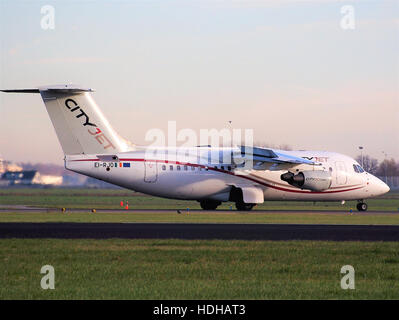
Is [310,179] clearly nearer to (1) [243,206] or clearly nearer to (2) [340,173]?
(2) [340,173]

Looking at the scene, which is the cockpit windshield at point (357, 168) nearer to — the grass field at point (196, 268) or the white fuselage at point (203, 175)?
the white fuselage at point (203, 175)

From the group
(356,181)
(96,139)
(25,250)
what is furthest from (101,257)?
(356,181)

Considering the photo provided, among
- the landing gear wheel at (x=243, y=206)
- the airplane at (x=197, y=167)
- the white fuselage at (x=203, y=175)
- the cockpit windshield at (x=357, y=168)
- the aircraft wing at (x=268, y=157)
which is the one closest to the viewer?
the airplane at (x=197, y=167)

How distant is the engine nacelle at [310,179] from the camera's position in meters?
Answer: 53.0

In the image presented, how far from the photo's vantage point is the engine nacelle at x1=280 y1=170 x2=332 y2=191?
53.0 meters

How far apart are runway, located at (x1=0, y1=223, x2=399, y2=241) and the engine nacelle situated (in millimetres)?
14225

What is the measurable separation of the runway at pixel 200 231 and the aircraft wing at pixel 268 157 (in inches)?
568

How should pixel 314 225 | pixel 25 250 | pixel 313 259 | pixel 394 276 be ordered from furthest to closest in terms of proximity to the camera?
pixel 314 225 < pixel 25 250 < pixel 313 259 < pixel 394 276

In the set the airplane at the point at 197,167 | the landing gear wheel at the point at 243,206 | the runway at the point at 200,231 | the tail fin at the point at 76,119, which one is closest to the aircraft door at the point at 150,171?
the airplane at the point at 197,167

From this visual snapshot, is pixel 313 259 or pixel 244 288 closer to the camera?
pixel 244 288

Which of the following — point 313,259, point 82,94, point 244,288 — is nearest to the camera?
point 244,288

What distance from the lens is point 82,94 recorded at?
4878cm

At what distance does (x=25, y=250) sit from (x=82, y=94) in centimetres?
2499
